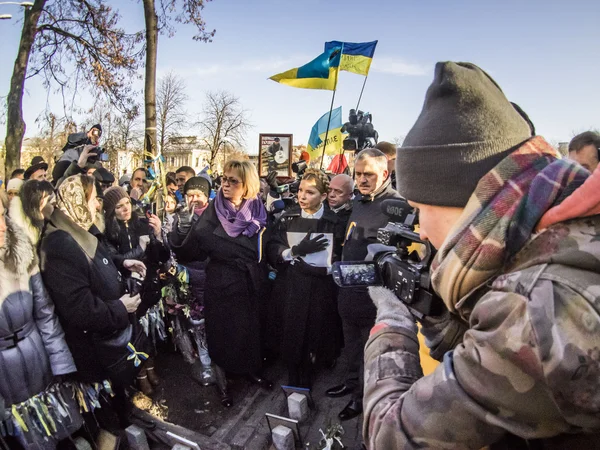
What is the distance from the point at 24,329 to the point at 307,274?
2170 millimetres

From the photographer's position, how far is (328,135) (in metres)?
7.53

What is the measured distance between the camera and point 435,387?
80cm

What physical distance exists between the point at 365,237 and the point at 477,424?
8.58ft

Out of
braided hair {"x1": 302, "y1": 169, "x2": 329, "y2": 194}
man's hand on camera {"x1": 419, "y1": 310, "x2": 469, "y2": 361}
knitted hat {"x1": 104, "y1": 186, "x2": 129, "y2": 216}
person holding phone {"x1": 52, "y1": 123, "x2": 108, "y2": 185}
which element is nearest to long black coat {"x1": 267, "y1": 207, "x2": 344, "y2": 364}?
braided hair {"x1": 302, "y1": 169, "x2": 329, "y2": 194}

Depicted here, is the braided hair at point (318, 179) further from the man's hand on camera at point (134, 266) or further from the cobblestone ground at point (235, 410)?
the cobblestone ground at point (235, 410)

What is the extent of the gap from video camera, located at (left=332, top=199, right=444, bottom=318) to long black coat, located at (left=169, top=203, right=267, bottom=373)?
221cm

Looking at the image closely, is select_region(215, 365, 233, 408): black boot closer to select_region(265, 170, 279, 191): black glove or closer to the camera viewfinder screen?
the camera viewfinder screen

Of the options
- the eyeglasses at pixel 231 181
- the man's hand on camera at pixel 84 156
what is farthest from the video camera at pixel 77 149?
the eyeglasses at pixel 231 181

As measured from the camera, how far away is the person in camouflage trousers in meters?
0.67

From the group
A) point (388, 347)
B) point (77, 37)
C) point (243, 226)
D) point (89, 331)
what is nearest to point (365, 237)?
point (243, 226)

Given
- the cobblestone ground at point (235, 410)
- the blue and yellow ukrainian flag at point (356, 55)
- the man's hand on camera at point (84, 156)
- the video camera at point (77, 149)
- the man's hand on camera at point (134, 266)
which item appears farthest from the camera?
the blue and yellow ukrainian flag at point (356, 55)

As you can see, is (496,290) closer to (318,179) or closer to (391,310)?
(391,310)

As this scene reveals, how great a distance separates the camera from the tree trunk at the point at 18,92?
898cm

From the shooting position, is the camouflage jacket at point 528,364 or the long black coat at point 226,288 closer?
the camouflage jacket at point 528,364
